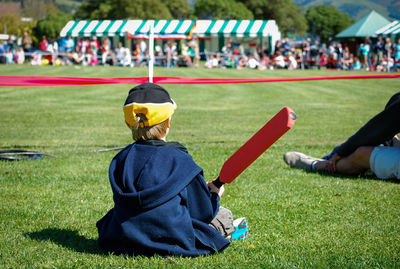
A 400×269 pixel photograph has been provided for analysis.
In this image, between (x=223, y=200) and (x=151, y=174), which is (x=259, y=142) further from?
(x=223, y=200)

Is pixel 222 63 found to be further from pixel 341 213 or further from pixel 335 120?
pixel 341 213

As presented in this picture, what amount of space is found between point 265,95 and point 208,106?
3800 millimetres

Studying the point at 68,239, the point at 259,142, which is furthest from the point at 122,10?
the point at 259,142

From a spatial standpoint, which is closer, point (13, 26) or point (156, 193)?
point (156, 193)

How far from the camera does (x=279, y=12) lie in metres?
104

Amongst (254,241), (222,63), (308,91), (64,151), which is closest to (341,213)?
(254,241)

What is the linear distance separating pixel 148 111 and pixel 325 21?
14299 centimetres

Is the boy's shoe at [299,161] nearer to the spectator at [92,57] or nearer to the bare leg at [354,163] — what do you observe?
the bare leg at [354,163]

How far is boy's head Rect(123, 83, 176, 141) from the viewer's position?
3338 millimetres

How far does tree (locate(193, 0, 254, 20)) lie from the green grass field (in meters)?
89.0

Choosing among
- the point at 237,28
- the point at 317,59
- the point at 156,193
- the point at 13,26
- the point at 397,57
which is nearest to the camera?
the point at 156,193

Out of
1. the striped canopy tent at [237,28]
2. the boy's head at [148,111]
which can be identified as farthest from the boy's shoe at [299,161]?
the striped canopy tent at [237,28]

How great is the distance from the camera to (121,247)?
3.58 meters

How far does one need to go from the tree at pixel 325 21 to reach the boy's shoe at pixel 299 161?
444 ft
